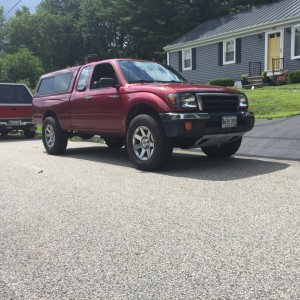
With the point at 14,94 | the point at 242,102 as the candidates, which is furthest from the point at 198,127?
the point at 14,94

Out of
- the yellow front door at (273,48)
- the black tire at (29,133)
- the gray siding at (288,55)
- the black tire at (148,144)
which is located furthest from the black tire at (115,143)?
the yellow front door at (273,48)

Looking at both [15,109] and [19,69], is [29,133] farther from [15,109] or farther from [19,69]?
[19,69]

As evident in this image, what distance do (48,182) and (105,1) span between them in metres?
44.0

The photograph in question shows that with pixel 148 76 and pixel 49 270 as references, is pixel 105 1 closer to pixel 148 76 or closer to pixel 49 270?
pixel 148 76

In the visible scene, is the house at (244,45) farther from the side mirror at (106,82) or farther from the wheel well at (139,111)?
the wheel well at (139,111)

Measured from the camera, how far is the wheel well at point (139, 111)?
6949mm

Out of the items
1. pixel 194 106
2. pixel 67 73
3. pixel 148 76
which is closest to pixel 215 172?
pixel 194 106

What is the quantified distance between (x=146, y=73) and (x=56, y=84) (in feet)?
9.44

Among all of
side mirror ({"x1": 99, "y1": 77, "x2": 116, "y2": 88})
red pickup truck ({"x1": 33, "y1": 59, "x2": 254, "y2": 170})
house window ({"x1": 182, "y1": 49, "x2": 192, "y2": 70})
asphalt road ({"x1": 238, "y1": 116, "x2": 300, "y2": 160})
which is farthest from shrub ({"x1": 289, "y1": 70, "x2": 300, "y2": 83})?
side mirror ({"x1": 99, "y1": 77, "x2": 116, "y2": 88})

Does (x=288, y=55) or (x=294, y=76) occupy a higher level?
(x=288, y=55)

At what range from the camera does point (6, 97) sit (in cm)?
1447

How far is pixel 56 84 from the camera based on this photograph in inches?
384

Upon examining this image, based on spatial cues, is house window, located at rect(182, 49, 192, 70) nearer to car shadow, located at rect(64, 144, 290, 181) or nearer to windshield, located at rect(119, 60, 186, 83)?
car shadow, located at rect(64, 144, 290, 181)

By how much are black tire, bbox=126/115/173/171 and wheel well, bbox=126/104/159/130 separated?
127 millimetres
